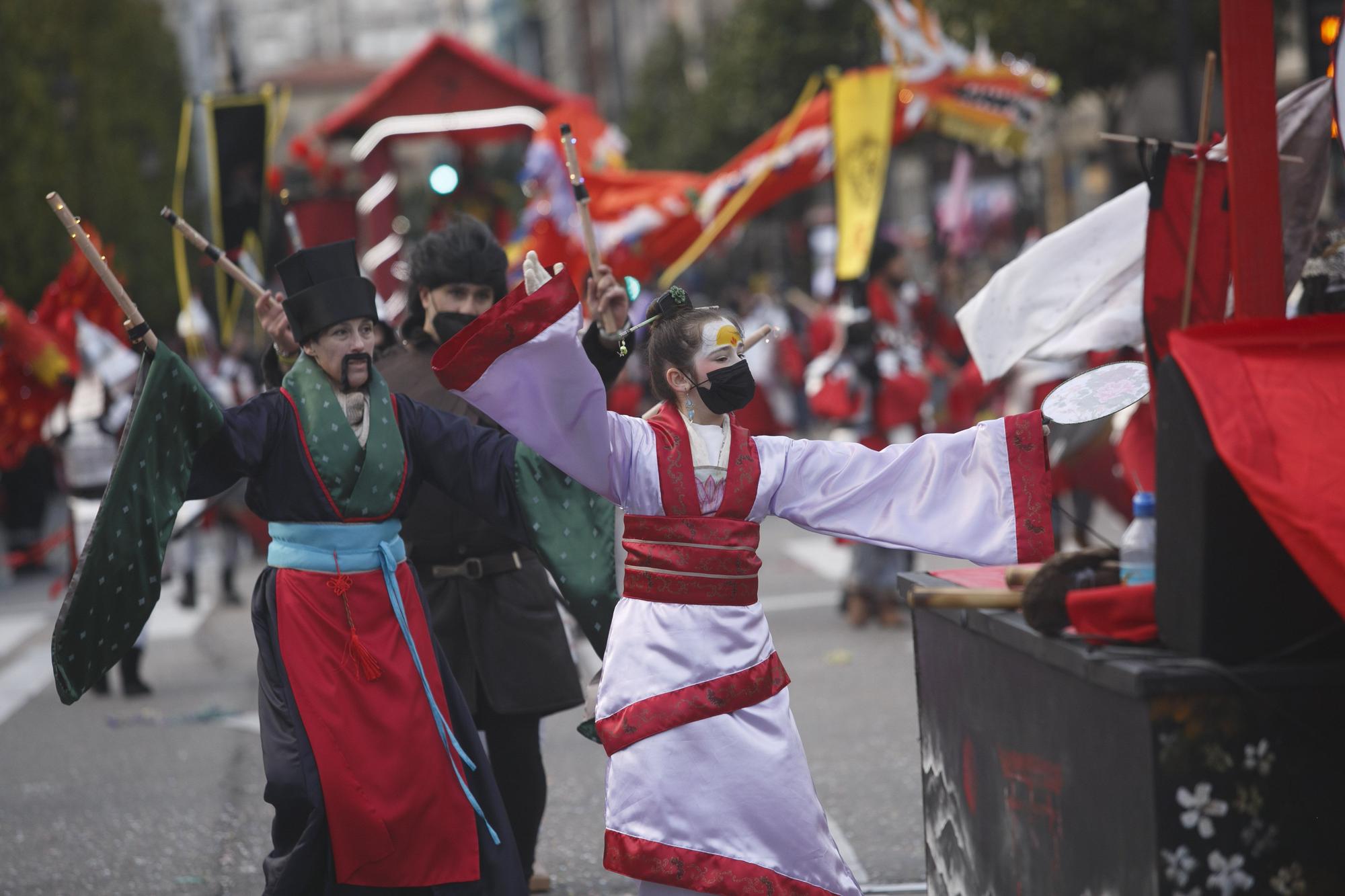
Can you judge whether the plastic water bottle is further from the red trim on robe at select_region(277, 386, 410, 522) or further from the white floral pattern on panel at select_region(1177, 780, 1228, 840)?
the red trim on robe at select_region(277, 386, 410, 522)

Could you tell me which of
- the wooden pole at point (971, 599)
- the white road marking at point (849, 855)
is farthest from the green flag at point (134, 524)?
the white road marking at point (849, 855)

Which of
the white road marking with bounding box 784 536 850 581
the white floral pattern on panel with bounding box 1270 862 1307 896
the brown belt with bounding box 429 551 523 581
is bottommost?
the white road marking with bounding box 784 536 850 581

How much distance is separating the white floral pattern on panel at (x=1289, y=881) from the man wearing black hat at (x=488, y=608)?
2.26 meters

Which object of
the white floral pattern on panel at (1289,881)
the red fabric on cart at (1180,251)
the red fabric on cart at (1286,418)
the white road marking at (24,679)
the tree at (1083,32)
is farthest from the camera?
the tree at (1083,32)

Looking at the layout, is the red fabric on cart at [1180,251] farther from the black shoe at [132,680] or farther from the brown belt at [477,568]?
the black shoe at [132,680]

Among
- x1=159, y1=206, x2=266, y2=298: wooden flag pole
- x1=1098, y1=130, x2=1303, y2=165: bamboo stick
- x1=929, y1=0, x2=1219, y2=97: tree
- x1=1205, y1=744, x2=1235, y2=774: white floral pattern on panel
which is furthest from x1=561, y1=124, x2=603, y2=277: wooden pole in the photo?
x1=929, y1=0, x2=1219, y2=97: tree

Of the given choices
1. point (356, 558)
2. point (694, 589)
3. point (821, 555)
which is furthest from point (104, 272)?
point (821, 555)

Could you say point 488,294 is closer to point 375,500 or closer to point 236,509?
point 375,500

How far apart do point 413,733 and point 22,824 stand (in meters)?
2.88

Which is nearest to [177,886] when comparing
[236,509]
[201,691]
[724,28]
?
[201,691]

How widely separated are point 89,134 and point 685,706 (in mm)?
25319

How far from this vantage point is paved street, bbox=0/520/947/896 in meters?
5.40

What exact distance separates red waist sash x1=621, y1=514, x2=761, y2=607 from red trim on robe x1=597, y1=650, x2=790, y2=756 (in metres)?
0.17

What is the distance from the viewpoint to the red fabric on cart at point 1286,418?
2.58 metres
